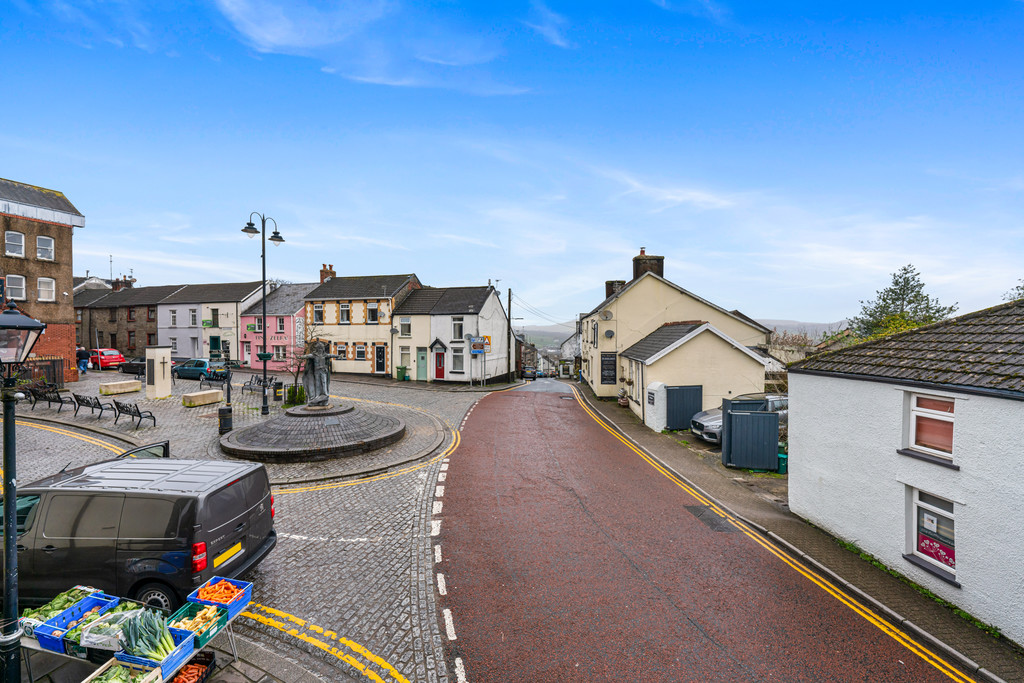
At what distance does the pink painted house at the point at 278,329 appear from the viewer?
39.0m

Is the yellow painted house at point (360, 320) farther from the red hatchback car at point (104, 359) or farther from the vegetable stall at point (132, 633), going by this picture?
the vegetable stall at point (132, 633)

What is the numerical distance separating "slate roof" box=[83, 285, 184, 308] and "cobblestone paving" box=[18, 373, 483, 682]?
3646 centimetres

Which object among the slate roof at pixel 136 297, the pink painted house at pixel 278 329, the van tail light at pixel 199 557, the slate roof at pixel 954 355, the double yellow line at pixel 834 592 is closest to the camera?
the double yellow line at pixel 834 592

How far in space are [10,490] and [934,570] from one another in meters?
11.2

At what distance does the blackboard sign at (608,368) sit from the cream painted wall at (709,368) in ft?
27.4

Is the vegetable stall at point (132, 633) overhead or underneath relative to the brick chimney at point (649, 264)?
underneath

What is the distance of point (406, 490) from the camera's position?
1134 centimetres

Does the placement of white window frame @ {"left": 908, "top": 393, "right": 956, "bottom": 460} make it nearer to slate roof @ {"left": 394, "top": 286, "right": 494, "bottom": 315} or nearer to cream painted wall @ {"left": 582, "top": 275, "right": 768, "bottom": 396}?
cream painted wall @ {"left": 582, "top": 275, "right": 768, "bottom": 396}

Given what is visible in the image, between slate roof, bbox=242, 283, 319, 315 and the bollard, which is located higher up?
slate roof, bbox=242, 283, 319, 315

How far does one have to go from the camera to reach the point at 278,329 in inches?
1559

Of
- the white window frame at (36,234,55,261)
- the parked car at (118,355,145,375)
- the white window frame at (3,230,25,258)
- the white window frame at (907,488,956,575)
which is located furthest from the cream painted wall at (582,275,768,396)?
the white window frame at (3,230,25,258)

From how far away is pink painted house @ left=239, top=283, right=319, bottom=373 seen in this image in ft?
128

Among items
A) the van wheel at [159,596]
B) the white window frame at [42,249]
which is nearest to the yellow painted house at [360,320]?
the white window frame at [42,249]

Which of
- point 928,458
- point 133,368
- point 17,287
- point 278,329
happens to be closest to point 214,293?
point 278,329
